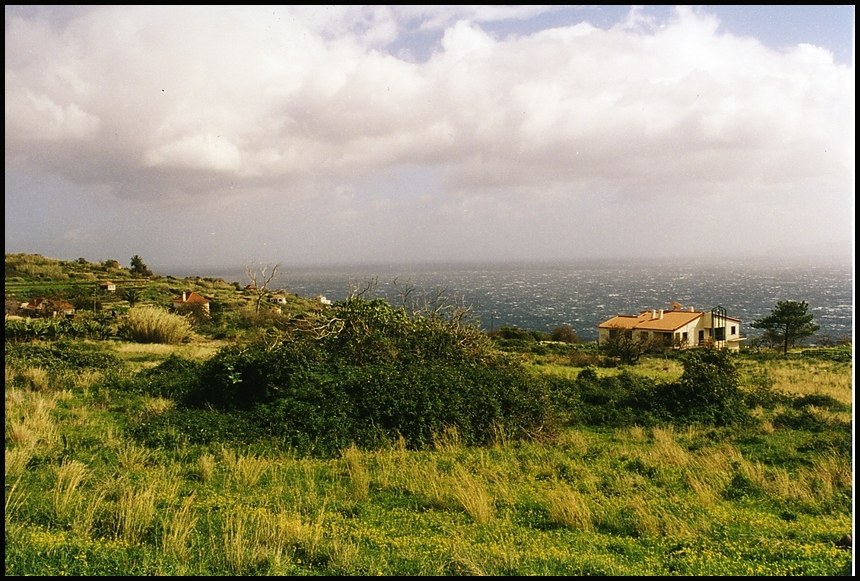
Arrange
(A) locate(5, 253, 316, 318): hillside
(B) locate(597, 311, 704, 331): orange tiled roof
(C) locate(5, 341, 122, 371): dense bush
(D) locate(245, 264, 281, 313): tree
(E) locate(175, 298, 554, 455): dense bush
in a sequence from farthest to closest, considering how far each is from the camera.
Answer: (B) locate(597, 311, 704, 331): orange tiled roof < (A) locate(5, 253, 316, 318): hillside < (D) locate(245, 264, 281, 313): tree < (C) locate(5, 341, 122, 371): dense bush < (E) locate(175, 298, 554, 455): dense bush

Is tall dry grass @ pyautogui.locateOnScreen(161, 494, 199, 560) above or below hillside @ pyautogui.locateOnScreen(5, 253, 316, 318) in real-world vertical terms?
below

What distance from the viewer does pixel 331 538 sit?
5.06 metres

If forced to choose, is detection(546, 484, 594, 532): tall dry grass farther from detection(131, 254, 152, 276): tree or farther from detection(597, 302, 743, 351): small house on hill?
detection(131, 254, 152, 276): tree

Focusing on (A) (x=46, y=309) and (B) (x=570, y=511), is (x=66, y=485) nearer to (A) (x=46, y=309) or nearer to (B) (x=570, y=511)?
(B) (x=570, y=511)

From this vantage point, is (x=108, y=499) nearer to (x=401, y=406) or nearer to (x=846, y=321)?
(x=401, y=406)

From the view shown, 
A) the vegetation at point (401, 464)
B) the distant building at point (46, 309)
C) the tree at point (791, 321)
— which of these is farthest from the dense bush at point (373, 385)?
the tree at point (791, 321)

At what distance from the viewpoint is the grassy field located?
181 inches

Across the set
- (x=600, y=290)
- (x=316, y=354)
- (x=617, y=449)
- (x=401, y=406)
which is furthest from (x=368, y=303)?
(x=600, y=290)

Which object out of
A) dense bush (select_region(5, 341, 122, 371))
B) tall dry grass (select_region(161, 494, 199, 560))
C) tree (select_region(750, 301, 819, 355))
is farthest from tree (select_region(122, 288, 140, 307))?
tree (select_region(750, 301, 819, 355))

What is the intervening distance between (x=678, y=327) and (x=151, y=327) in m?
32.8

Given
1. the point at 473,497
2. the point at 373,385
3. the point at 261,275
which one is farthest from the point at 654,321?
the point at 473,497

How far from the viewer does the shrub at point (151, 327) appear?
2212cm

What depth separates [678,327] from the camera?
129 feet

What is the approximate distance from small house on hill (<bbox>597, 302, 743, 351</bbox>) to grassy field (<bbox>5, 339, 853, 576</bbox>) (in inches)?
1089
